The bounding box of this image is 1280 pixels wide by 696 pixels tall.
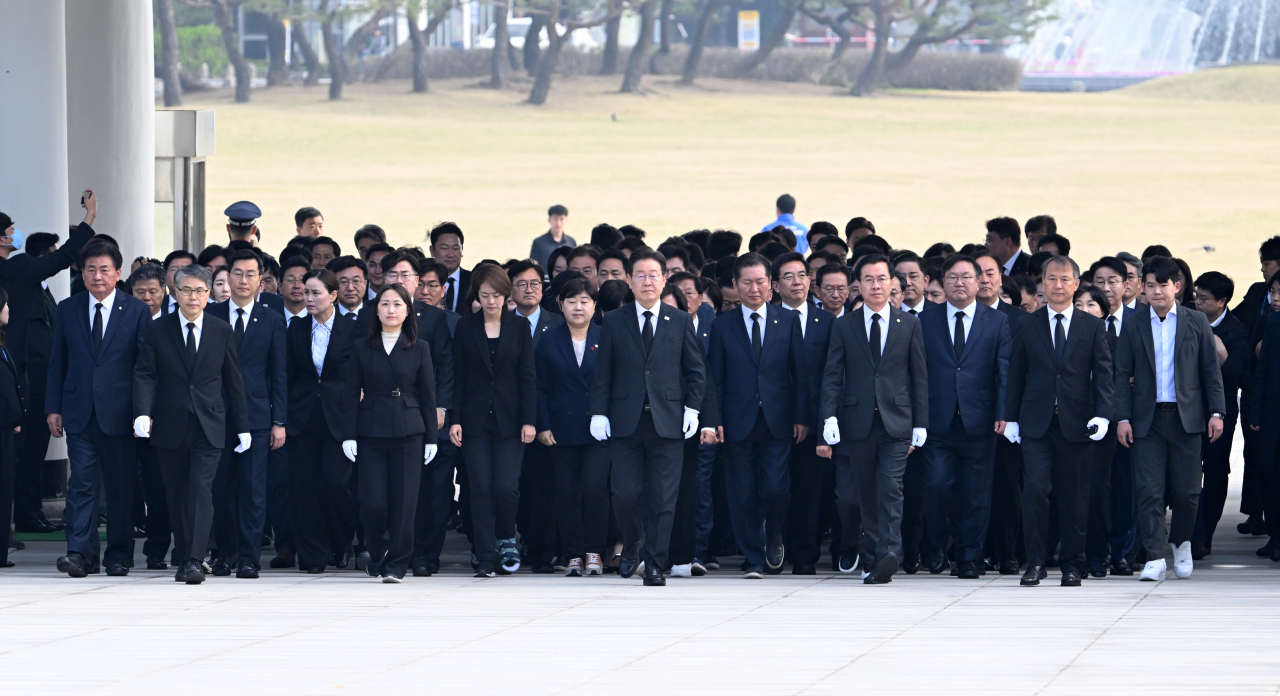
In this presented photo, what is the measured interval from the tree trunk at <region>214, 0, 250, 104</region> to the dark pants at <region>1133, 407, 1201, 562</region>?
57.8 m

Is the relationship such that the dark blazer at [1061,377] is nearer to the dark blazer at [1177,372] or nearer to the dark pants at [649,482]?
the dark blazer at [1177,372]

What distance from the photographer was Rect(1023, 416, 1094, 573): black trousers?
28.9 feet

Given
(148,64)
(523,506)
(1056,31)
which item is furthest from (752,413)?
(1056,31)

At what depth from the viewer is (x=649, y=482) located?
8.91 metres

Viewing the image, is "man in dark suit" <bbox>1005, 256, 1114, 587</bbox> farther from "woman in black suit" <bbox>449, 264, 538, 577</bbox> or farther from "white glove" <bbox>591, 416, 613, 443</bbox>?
"woman in black suit" <bbox>449, 264, 538, 577</bbox>

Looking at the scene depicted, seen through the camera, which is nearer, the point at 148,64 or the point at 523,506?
the point at 523,506

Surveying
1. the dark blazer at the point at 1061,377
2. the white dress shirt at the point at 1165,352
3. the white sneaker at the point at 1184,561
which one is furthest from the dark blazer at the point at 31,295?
the white sneaker at the point at 1184,561

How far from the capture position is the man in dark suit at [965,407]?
29.7 ft

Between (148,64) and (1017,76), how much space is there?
63.3 meters

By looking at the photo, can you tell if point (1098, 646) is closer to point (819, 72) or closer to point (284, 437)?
point (284, 437)

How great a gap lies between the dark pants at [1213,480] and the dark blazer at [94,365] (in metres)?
5.85

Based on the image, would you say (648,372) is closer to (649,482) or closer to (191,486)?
(649,482)

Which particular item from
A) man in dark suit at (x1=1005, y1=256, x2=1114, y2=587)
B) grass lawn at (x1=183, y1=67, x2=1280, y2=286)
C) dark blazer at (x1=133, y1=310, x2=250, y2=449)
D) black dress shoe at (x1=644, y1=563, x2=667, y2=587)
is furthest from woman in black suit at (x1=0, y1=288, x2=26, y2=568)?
grass lawn at (x1=183, y1=67, x2=1280, y2=286)

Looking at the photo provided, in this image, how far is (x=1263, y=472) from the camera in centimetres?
984
